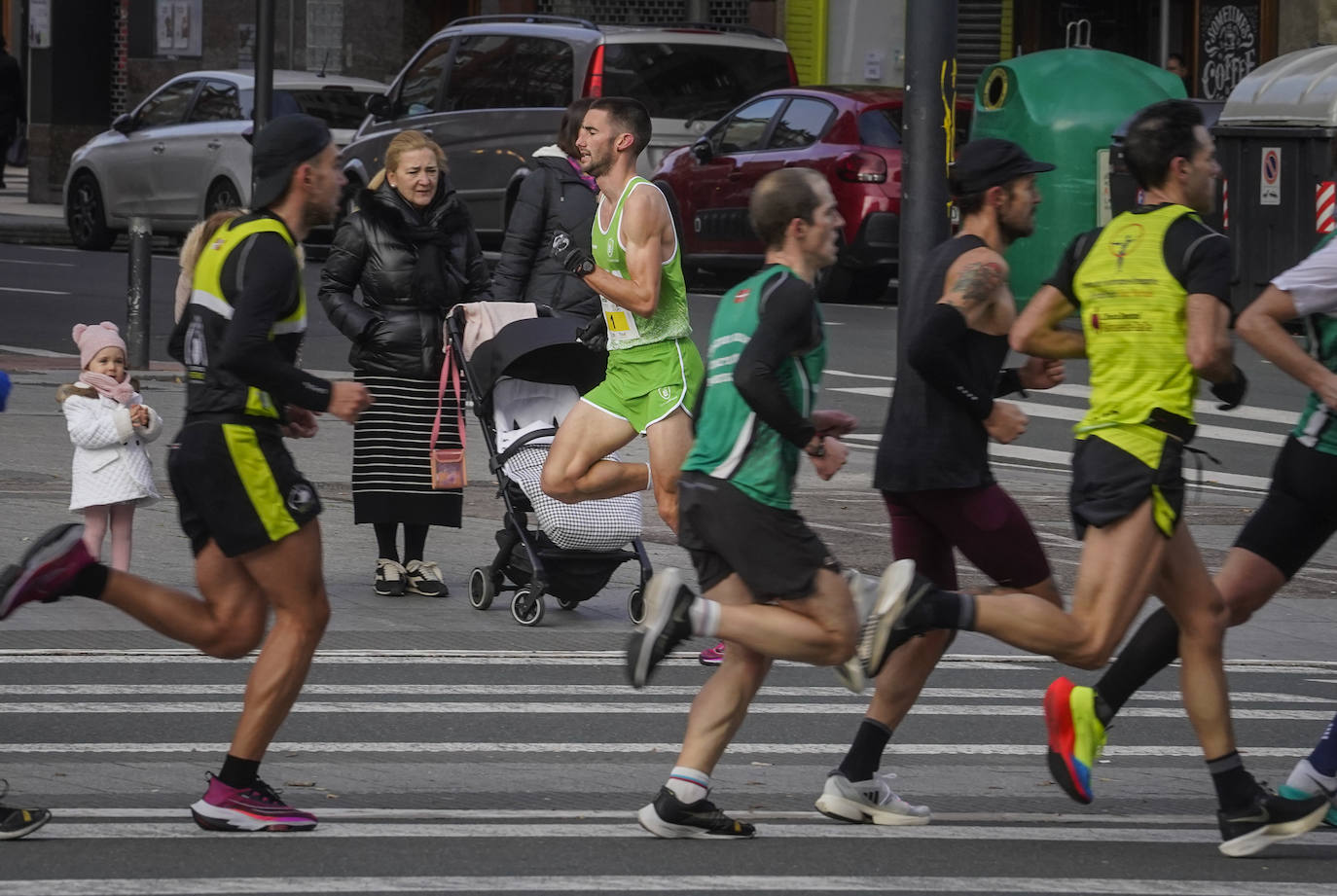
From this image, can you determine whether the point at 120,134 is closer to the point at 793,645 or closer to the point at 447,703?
the point at 447,703

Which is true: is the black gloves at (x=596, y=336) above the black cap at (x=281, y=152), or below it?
below

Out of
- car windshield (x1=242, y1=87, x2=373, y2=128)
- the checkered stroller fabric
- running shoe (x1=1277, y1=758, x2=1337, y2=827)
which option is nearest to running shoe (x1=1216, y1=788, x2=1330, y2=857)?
running shoe (x1=1277, y1=758, x2=1337, y2=827)

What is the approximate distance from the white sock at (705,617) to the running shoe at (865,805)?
0.58 m

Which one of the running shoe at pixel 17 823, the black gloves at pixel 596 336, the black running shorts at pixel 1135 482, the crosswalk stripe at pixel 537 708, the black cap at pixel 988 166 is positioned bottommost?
the crosswalk stripe at pixel 537 708

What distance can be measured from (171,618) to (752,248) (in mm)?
15441

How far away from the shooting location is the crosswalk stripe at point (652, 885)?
5176mm

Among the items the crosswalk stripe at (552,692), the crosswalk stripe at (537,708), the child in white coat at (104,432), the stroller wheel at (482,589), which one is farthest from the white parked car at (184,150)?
the crosswalk stripe at (537,708)

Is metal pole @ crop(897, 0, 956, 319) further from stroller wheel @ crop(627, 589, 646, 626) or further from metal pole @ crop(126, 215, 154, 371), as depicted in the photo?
metal pole @ crop(126, 215, 154, 371)

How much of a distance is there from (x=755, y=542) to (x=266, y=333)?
49.7 inches

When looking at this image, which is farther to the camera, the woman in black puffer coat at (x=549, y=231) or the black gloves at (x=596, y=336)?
the woman in black puffer coat at (x=549, y=231)

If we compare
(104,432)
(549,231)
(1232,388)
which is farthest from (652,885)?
(549,231)

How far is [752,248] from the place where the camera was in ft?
68.8

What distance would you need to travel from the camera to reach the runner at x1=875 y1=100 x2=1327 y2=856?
5.70 metres

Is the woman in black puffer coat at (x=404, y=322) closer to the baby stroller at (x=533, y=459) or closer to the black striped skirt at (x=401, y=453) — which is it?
the black striped skirt at (x=401, y=453)
